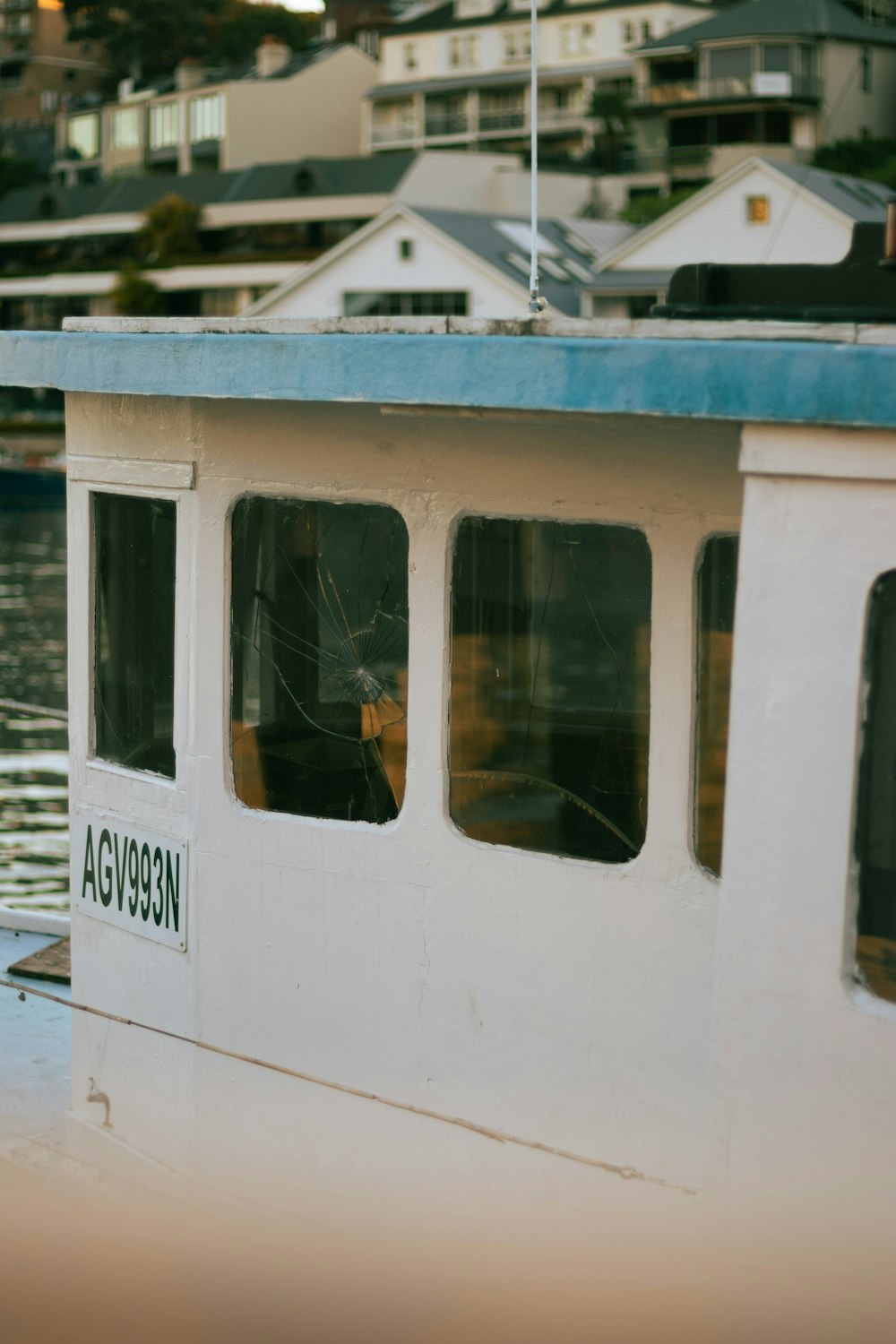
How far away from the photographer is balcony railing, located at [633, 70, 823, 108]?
2810 inches

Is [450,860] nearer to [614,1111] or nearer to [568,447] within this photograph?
[614,1111]

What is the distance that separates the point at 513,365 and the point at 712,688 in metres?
0.84

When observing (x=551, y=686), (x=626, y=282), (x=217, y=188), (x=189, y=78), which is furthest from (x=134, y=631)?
(x=189, y=78)

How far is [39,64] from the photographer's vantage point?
124 meters

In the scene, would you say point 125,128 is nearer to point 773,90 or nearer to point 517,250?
point 773,90

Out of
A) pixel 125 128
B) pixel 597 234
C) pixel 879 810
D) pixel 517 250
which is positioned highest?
pixel 125 128

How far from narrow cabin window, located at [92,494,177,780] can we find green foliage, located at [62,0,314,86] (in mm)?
125199

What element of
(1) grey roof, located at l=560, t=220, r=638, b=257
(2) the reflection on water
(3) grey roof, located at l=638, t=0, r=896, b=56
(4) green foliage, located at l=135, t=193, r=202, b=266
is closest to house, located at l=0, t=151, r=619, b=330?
(1) grey roof, located at l=560, t=220, r=638, b=257

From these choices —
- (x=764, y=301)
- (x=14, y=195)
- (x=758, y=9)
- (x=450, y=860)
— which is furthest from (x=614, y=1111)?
(x=14, y=195)

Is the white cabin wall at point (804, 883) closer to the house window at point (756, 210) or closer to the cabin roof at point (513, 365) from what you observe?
the cabin roof at point (513, 365)

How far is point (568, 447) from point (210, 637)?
3.84ft

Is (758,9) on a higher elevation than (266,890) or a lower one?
higher

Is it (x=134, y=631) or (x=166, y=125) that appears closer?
(x=134, y=631)

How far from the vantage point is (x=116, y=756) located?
518 cm
